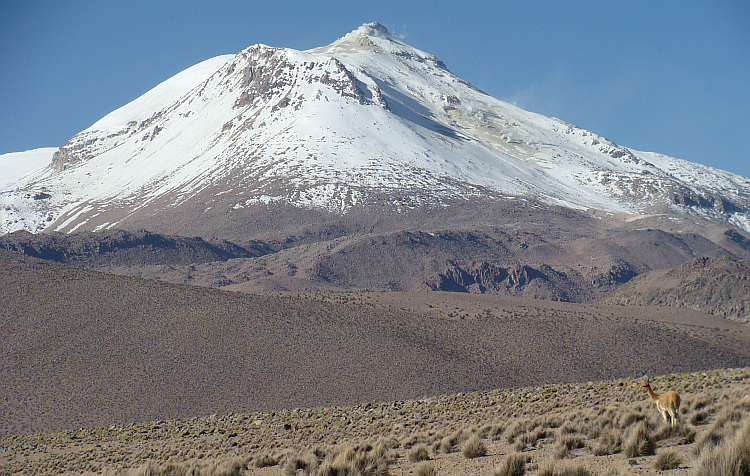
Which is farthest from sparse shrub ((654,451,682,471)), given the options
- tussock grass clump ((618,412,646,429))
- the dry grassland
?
tussock grass clump ((618,412,646,429))

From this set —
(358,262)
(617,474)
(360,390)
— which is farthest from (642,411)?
(358,262)

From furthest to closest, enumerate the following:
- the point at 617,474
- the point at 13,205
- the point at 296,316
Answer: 1. the point at 13,205
2. the point at 296,316
3. the point at 617,474

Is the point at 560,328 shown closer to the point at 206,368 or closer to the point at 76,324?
the point at 206,368

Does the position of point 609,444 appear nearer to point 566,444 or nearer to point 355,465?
point 566,444

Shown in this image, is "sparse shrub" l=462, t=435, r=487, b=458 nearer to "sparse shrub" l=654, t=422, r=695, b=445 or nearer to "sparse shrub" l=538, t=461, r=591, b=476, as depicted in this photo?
"sparse shrub" l=654, t=422, r=695, b=445

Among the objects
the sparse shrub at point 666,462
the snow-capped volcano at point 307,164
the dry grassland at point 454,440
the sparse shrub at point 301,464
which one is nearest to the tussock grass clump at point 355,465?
the dry grassland at point 454,440

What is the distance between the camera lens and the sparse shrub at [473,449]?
538 inches

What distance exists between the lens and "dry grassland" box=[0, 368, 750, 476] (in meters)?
11.2

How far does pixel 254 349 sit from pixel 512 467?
3904cm

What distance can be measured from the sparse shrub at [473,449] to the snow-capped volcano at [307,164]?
116334mm

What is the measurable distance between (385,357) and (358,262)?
60942 millimetres

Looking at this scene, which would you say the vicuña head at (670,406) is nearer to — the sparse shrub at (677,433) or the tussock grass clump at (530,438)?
the sparse shrub at (677,433)

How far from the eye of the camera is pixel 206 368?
46.3 m

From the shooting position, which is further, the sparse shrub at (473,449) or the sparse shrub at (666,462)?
the sparse shrub at (473,449)
